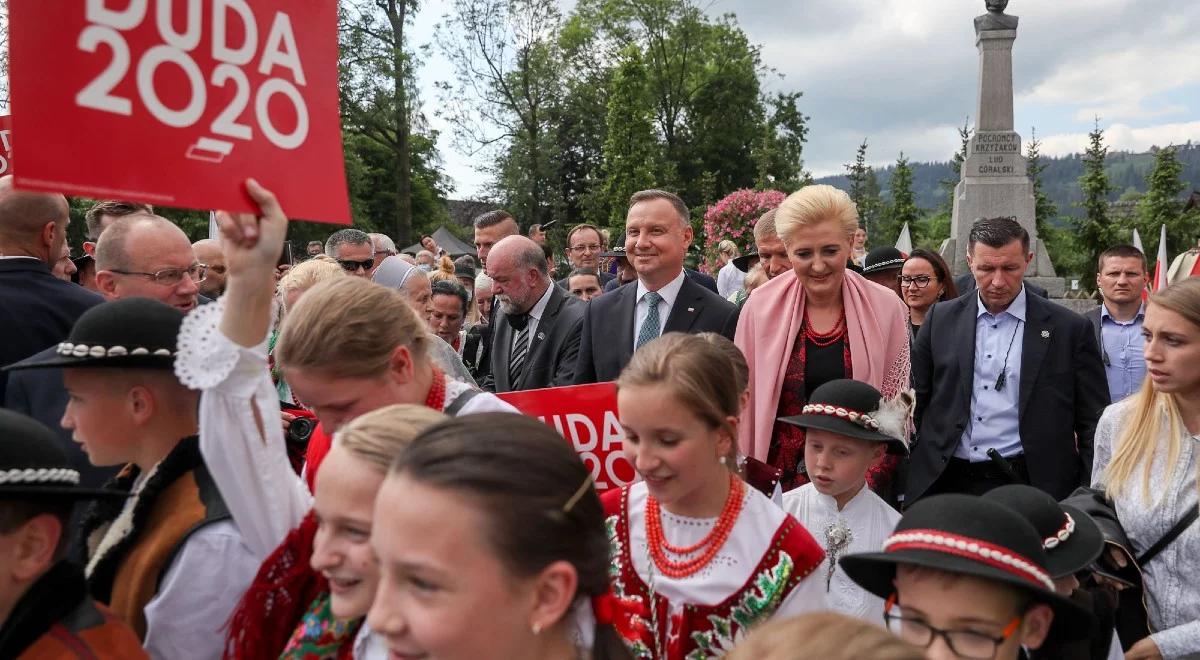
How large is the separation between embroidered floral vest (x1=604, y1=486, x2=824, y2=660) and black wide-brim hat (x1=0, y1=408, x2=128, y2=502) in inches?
54.0

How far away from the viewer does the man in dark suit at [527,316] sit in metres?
6.38

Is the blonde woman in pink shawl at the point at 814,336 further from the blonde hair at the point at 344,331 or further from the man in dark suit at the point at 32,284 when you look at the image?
the man in dark suit at the point at 32,284

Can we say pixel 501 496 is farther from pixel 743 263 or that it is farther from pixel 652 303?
pixel 743 263

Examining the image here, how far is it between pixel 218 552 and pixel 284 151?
978mm

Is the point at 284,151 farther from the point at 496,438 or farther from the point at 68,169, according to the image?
the point at 496,438

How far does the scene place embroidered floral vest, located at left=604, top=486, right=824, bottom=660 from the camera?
8.81 feet

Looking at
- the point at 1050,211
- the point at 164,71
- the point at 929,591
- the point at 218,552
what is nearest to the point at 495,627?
the point at 218,552

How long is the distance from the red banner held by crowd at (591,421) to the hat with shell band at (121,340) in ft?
5.88

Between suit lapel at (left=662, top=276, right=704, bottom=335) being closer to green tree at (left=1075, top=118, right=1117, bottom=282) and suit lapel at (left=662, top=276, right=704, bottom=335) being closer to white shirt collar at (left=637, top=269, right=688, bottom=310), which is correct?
white shirt collar at (left=637, top=269, right=688, bottom=310)

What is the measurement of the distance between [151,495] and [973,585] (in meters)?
1.96

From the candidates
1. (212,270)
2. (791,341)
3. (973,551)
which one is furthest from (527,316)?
(973,551)

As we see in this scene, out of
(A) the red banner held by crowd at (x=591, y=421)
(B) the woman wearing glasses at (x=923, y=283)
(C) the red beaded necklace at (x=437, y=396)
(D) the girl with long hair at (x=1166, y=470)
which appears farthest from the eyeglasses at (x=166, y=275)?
(B) the woman wearing glasses at (x=923, y=283)

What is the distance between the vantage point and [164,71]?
2.23 m

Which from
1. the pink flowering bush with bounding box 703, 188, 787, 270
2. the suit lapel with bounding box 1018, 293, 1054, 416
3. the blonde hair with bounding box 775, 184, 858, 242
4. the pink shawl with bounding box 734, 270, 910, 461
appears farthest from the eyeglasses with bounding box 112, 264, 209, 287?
the pink flowering bush with bounding box 703, 188, 787, 270
